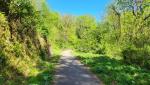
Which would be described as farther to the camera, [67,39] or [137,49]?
[67,39]

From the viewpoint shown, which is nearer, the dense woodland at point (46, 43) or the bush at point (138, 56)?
the dense woodland at point (46, 43)

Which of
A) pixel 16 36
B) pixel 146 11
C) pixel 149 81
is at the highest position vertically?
pixel 146 11

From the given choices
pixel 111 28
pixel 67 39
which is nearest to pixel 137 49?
pixel 111 28

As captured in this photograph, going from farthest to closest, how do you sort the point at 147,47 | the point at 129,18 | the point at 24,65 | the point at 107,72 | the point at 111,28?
the point at 111,28, the point at 129,18, the point at 147,47, the point at 107,72, the point at 24,65

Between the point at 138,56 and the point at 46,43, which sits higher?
the point at 46,43

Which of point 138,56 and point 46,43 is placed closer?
point 138,56

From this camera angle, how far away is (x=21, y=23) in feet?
84.6

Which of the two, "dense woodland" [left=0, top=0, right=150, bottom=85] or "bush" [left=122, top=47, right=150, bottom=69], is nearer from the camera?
"dense woodland" [left=0, top=0, right=150, bottom=85]

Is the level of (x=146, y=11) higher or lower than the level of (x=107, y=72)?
higher

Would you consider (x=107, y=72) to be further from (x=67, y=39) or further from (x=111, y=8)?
(x=67, y=39)

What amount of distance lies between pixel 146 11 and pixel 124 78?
26153 mm

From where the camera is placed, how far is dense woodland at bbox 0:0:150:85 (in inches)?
736

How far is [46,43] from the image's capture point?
44875 mm

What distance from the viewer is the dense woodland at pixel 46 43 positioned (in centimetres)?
1869
